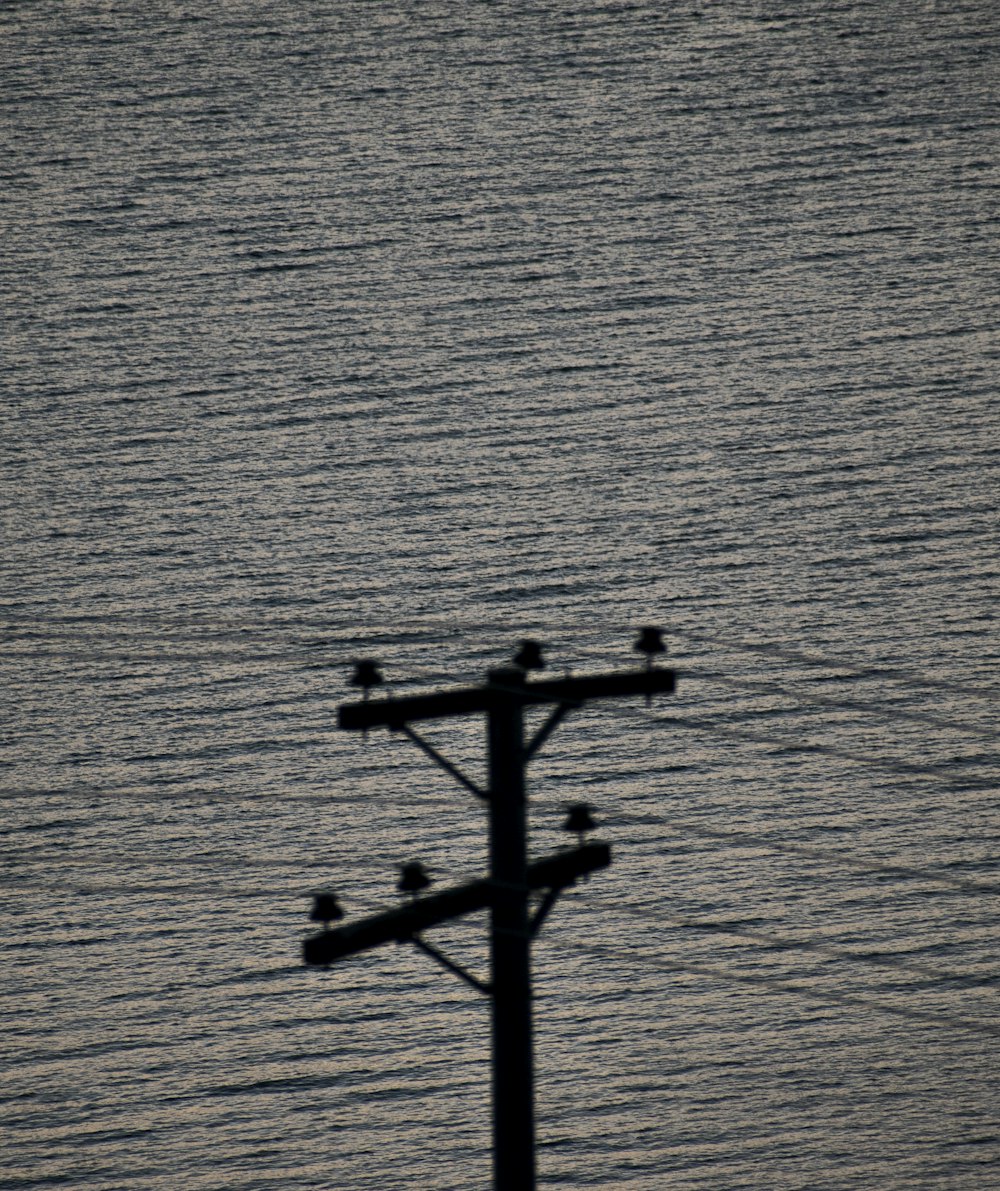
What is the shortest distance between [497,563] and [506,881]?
5676cm

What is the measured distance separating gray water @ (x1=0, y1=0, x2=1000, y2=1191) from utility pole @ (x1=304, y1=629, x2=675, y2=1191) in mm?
29379

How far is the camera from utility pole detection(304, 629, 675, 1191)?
571 inches

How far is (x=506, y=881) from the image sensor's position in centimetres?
1484

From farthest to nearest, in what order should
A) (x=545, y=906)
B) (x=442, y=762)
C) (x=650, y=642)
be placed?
(x=545, y=906) → (x=442, y=762) → (x=650, y=642)

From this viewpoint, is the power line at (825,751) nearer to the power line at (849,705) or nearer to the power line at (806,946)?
the power line at (849,705)

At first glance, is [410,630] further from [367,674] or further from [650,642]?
[367,674]

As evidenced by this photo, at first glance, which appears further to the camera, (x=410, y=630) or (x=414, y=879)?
(x=410, y=630)

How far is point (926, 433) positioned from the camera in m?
77.5

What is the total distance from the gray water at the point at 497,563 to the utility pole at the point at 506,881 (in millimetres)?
29379

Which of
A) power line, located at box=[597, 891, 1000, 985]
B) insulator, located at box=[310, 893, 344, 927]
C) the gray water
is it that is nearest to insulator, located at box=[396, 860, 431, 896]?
insulator, located at box=[310, 893, 344, 927]

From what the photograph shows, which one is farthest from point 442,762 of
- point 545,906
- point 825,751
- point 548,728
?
point 825,751

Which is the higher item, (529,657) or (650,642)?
(650,642)

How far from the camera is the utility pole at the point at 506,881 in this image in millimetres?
14508

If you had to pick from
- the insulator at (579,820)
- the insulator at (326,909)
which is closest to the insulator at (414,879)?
the insulator at (326,909)
